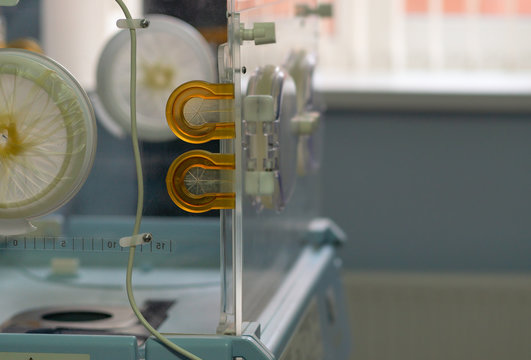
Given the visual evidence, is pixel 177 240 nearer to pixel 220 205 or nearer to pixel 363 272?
pixel 220 205

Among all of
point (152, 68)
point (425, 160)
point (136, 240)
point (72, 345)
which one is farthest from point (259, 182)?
point (425, 160)

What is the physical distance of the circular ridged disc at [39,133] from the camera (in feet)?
2.52

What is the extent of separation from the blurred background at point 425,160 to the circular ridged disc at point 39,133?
1.23 meters

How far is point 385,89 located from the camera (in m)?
1.96

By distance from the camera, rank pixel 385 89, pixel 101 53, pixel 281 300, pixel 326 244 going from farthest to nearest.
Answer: pixel 385 89, pixel 326 244, pixel 101 53, pixel 281 300

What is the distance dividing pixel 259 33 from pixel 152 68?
0.41m

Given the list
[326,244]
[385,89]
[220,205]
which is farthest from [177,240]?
[385,89]

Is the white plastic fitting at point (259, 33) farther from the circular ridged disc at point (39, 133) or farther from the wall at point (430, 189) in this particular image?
the wall at point (430, 189)

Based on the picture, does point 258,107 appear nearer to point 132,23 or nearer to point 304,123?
point 132,23

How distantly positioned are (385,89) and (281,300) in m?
1.04

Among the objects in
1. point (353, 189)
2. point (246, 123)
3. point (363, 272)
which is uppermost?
point (246, 123)

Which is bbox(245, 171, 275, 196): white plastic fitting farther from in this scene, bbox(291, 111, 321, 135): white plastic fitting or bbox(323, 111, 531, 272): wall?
bbox(323, 111, 531, 272): wall

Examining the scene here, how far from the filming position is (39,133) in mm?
774

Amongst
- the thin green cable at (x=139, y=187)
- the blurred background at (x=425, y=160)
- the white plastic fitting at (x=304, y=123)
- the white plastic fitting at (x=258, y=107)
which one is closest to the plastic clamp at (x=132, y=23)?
the thin green cable at (x=139, y=187)
